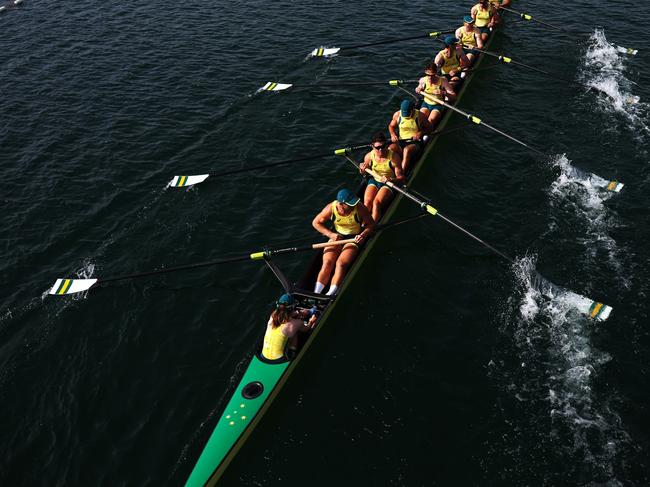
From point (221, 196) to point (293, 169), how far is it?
327 cm

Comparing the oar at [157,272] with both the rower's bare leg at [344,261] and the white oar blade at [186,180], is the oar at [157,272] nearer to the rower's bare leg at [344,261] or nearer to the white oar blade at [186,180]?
the rower's bare leg at [344,261]

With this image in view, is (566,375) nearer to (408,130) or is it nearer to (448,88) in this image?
(408,130)

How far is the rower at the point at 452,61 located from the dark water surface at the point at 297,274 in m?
Answer: 1.74

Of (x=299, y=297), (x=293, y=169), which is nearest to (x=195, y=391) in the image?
(x=299, y=297)

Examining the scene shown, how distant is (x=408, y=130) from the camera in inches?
721

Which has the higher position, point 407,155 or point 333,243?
point 333,243

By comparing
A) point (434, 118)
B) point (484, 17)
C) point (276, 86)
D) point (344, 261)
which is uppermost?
point (484, 17)

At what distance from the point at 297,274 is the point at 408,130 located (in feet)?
24.1

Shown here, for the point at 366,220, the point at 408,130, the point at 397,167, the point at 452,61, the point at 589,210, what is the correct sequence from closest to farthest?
the point at 366,220 < the point at 397,167 < the point at 589,210 < the point at 408,130 < the point at 452,61

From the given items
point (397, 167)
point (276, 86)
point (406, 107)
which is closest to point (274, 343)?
point (397, 167)

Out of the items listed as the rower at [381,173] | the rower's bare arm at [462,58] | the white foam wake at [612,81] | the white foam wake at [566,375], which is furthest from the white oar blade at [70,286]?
the white foam wake at [612,81]

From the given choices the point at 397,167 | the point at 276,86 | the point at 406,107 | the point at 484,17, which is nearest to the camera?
the point at 397,167

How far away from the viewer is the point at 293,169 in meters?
19.6

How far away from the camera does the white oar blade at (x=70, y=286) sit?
549 inches
